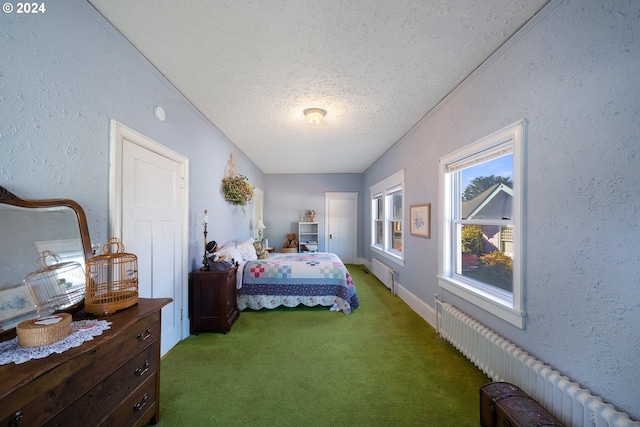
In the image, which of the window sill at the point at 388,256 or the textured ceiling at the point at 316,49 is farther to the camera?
the window sill at the point at 388,256

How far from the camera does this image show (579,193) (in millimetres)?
1292

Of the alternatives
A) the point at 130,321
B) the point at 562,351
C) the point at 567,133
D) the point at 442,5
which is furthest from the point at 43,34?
the point at 562,351

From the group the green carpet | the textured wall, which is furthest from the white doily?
the green carpet

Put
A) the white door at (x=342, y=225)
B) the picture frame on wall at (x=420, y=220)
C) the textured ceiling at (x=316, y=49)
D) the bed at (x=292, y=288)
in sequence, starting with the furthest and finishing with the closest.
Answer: the white door at (x=342, y=225), the bed at (x=292, y=288), the picture frame on wall at (x=420, y=220), the textured ceiling at (x=316, y=49)

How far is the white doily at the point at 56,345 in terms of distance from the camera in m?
0.87

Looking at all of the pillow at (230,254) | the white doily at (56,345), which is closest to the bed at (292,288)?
the pillow at (230,254)

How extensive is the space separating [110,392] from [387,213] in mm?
4583

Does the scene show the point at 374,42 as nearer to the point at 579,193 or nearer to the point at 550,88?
the point at 550,88

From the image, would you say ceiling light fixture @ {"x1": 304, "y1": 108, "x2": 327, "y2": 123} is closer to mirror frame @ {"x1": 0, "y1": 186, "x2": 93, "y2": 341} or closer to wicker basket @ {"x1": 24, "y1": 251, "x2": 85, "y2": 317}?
mirror frame @ {"x1": 0, "y1": 186, "x2": 93, "y2": 341}

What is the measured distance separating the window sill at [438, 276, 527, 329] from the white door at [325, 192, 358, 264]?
4.21 meters

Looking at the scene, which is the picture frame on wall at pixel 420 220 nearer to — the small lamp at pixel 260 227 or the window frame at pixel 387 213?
the window frame at pixel 387 213

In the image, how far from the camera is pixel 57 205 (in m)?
1.27

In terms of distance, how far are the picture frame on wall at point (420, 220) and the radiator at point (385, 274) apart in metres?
1.07

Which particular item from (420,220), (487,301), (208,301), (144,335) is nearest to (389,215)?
(420,220)
